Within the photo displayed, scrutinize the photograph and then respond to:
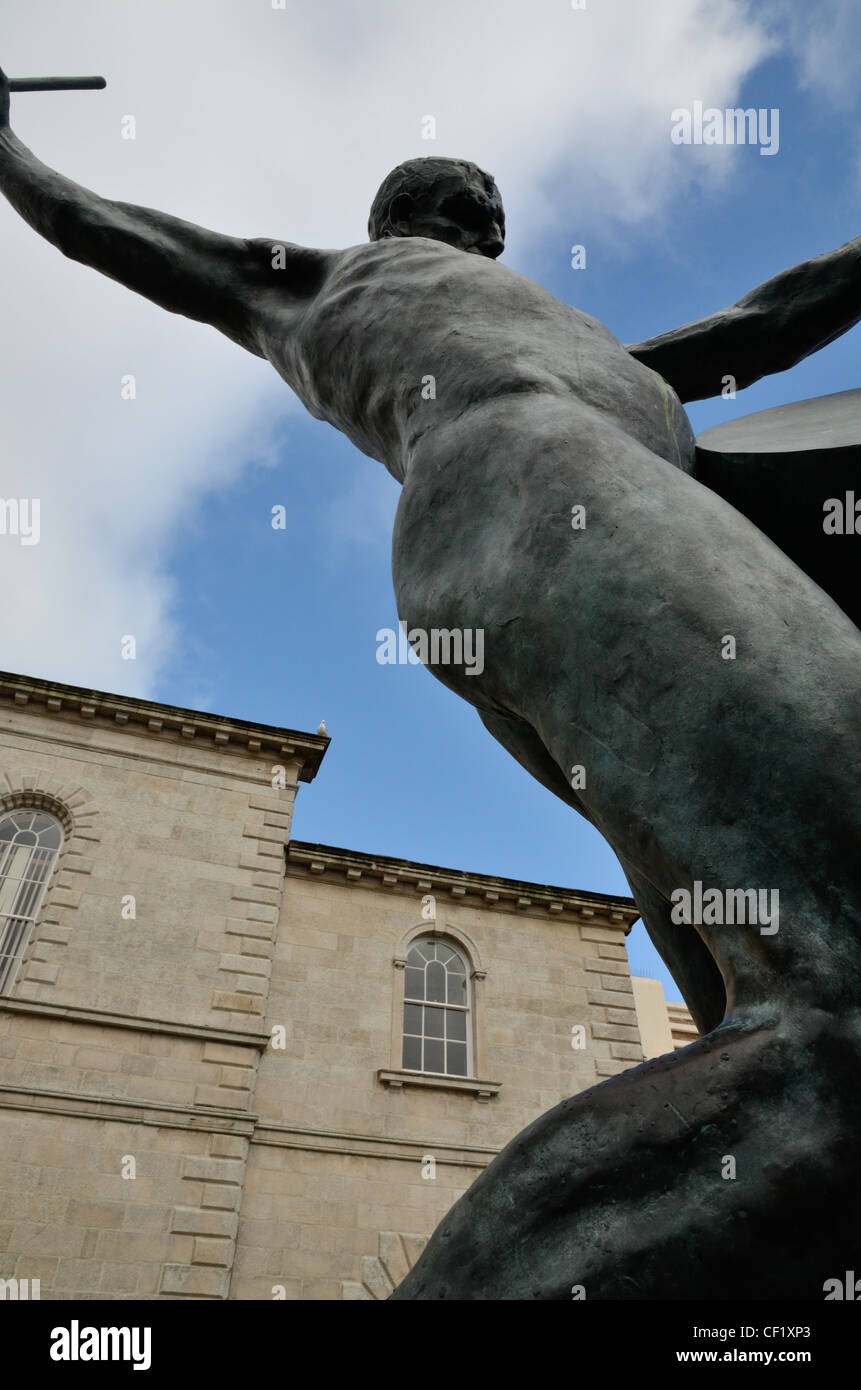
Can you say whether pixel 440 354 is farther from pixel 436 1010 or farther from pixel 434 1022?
pixel 436 1010

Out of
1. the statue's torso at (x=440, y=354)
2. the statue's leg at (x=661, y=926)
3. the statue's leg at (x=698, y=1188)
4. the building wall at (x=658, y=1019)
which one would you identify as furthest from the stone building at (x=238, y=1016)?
the building wall at (x=658, y=1019)

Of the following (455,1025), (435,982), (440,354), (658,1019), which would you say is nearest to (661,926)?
(440,354)

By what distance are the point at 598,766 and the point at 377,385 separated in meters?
0.99

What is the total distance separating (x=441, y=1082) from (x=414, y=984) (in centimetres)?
186

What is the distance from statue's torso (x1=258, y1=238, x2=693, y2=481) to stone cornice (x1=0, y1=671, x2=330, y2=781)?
1601cm

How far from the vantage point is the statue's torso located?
145cm

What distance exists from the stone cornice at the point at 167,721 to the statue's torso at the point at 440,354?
16009mm

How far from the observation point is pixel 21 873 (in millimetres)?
15148

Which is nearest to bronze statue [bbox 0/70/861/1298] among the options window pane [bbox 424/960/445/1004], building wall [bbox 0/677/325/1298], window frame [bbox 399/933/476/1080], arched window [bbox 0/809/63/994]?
building wall [bbox 0/677/325/1298]

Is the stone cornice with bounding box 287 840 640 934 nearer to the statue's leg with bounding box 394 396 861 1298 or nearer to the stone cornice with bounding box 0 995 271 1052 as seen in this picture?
the stone cornice with bounding box 0 995 271 1052

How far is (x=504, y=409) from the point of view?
136cm

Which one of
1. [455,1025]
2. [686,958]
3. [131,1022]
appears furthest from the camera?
[455,1025]
